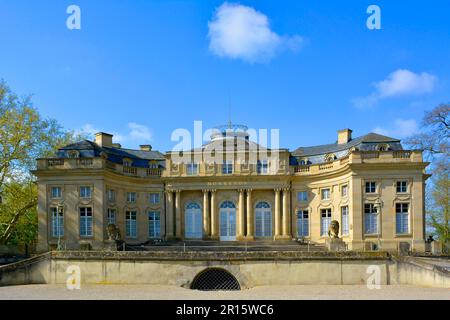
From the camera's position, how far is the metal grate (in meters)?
28.2

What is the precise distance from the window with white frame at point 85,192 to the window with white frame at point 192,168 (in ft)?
25.7

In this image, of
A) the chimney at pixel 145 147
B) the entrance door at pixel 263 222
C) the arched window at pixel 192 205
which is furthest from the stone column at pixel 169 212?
the chimney at pixel 145 147

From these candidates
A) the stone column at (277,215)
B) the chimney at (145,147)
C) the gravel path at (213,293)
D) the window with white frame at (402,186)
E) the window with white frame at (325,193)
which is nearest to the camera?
the gravel path at (213,293)

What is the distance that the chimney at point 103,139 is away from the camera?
41.5 m

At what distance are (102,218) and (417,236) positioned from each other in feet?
69.2

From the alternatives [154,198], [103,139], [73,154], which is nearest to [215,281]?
[154,198]

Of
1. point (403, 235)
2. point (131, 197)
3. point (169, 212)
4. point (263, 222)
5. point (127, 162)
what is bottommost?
point (403, 235)

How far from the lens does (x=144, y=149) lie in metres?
45.8

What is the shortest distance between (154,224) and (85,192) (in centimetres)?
658

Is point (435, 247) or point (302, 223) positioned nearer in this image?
point (435, 247)

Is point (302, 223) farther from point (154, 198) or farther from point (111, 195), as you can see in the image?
point (111, 195)

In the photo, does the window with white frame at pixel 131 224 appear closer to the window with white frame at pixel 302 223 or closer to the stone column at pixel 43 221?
the stone column at pixel 43 221

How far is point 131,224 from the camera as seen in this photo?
39969mm
